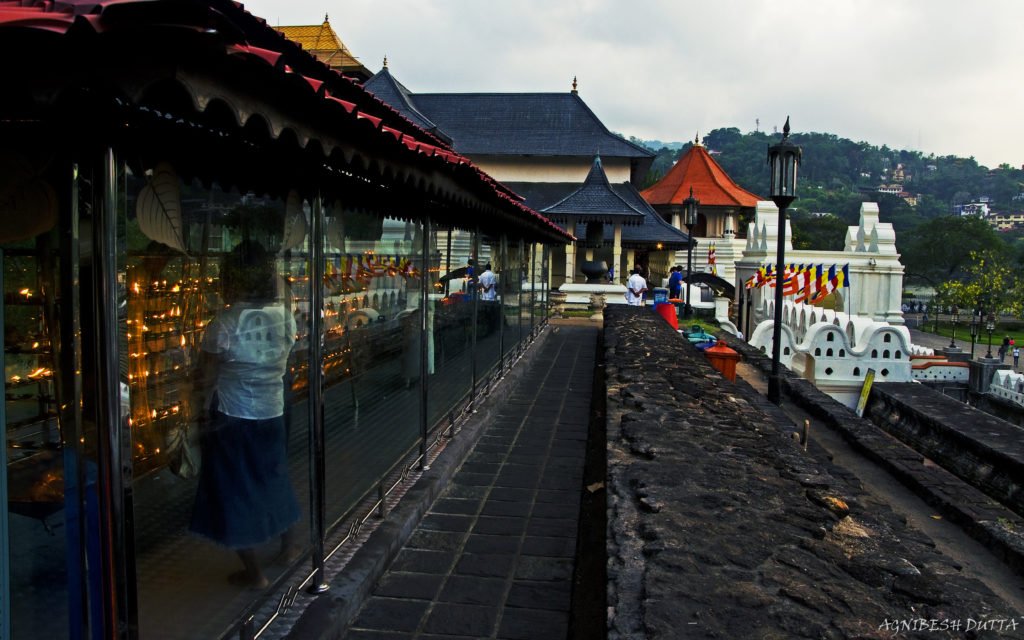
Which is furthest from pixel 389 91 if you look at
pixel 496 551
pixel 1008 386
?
pixel 496 551

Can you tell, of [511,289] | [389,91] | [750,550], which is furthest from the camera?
[389,91]

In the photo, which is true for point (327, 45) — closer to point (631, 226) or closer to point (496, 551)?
point (631, 226)

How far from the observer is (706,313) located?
24.1 m

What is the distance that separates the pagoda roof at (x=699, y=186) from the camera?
1724 inches

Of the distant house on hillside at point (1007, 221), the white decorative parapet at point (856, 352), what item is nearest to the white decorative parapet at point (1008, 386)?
Result: the white decorative parapet at point (856, 352)

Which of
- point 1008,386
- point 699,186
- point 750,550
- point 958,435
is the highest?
point 699,186

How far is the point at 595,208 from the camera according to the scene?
24812 millimetres

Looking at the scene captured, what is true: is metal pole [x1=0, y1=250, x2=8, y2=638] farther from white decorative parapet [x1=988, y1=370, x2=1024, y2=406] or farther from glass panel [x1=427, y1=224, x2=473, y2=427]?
white decorative parapet [x1=988, y1=370, x2=1024, y2=406]

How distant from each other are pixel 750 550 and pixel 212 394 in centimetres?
199

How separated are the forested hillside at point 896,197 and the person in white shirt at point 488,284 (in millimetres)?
46143

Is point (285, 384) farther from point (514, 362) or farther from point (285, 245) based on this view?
point (514, 362)

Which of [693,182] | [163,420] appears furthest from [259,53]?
[693,182]

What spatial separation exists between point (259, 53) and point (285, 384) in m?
1.77

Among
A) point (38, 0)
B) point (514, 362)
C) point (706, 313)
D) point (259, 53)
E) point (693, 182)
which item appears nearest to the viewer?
point (38, 0)
